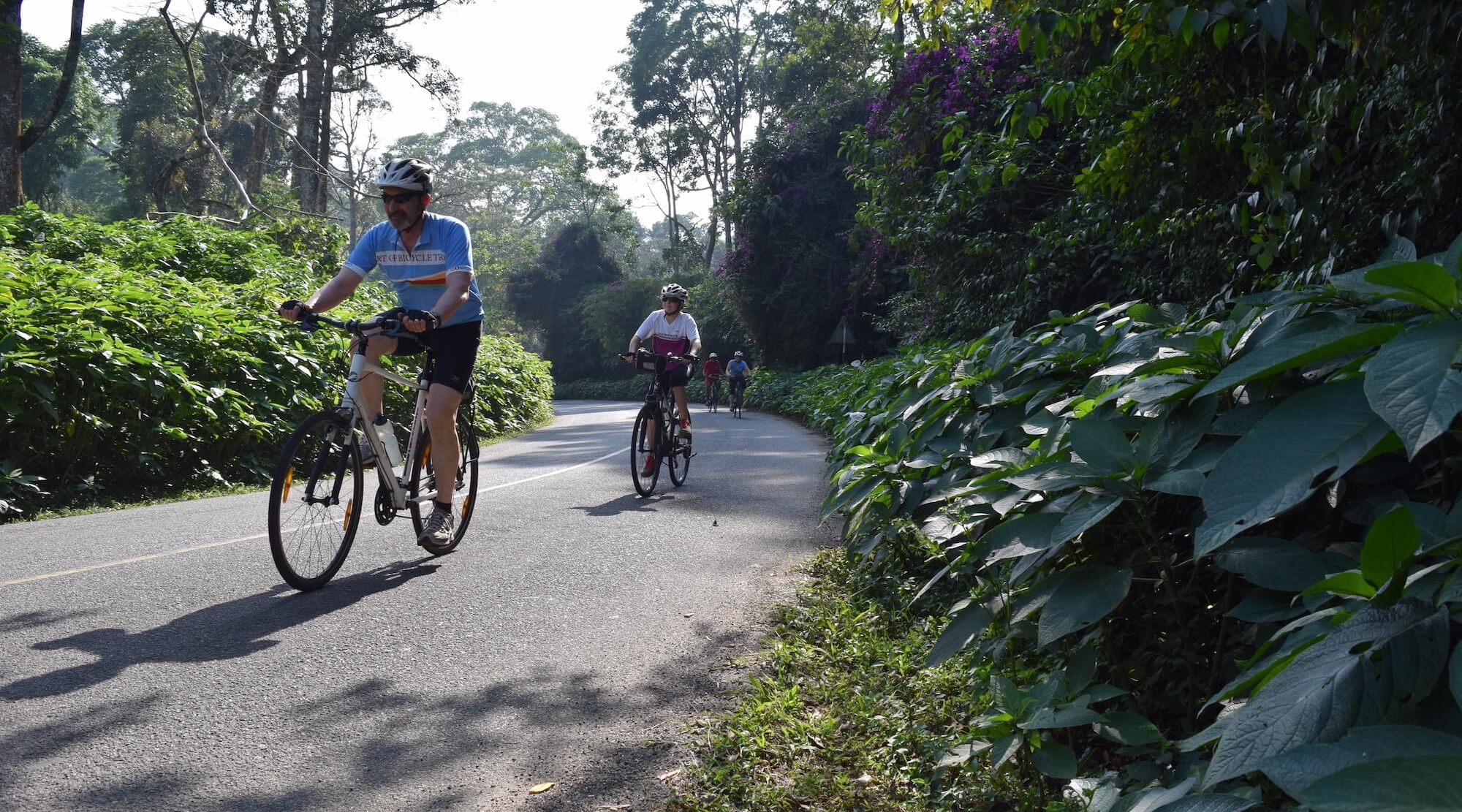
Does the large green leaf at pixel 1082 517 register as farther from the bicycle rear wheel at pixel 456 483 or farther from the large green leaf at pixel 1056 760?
the bicycle rear wheel at pixel 456 483

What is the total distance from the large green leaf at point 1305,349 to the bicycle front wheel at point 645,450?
7.53m

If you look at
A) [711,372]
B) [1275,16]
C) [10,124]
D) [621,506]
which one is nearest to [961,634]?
[1275,16]

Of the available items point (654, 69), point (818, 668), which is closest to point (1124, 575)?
point (818, 668)

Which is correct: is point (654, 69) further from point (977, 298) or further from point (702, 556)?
point (702, 556)

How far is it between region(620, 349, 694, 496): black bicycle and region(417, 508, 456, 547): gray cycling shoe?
3165 mm

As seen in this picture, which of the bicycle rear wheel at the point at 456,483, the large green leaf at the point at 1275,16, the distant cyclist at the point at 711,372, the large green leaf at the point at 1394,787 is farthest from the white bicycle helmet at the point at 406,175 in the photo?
the distant cyclist at the point at 711,372

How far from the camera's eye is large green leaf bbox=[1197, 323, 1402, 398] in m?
1.79

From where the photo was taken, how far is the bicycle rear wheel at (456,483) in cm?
586

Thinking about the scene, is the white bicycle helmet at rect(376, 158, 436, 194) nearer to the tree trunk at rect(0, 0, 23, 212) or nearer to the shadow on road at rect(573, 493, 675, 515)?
the shadow on road at rect(573, 493, 675, 515)

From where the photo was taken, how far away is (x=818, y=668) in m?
4.18

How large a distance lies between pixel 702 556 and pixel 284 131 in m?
17.1

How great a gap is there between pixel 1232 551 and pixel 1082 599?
34 centimetres

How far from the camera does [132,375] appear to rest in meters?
8.60

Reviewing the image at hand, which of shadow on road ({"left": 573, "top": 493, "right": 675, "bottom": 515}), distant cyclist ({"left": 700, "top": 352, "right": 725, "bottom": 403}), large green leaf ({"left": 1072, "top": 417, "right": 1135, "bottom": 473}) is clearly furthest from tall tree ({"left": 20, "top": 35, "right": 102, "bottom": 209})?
large green leaf ({"left": 1072, "top": 417, "right": 1135, "bottom": 473})
